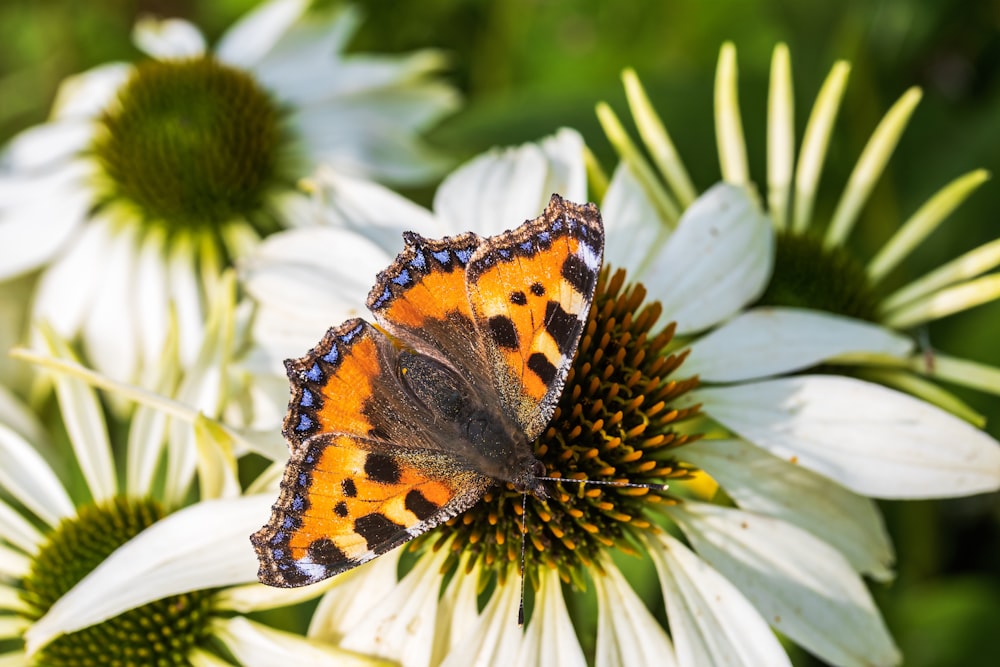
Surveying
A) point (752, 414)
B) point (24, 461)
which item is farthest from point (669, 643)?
point (24, 461)

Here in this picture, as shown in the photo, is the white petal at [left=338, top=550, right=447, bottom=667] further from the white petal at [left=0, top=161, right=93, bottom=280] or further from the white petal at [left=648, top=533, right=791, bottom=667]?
the white petal at [left=0, top=161, right=93, bottom=280]

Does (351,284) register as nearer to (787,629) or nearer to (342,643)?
(342,643)

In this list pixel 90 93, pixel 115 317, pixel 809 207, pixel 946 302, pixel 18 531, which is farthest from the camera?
pixel 90 93

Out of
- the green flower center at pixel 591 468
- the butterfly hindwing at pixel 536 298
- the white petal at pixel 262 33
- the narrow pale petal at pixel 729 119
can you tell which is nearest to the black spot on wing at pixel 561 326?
the butterfly hindwing at pixel 536 298

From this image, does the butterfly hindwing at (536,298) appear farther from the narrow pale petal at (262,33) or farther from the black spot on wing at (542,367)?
the narrow pale petal at (262,33)

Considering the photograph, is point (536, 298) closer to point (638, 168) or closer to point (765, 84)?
point (638, 168)

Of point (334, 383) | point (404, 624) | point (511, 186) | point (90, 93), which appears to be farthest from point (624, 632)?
point (90, 93)
